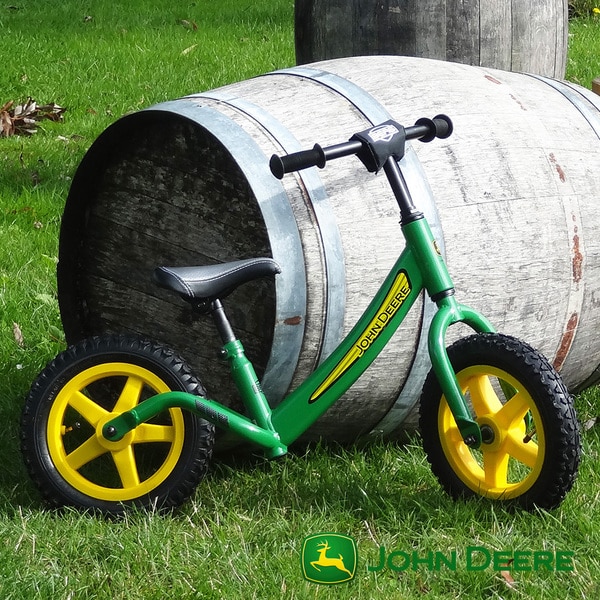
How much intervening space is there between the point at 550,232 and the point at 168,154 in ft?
3.81

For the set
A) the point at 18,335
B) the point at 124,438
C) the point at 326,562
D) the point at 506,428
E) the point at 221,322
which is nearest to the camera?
the point at 326,562

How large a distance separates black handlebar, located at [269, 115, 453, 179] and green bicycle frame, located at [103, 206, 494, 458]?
19cm

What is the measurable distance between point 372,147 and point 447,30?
62.4 inches

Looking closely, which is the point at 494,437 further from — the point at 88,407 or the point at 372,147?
the point at 88,407

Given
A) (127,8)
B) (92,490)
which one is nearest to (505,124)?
(92,490)

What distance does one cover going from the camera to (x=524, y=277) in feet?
10.8

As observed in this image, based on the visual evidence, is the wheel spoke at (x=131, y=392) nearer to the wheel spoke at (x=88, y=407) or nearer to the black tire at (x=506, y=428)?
the wheel spoke at (x=88, y=407)

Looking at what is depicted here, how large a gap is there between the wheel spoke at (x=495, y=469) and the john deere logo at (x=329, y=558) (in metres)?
0.40

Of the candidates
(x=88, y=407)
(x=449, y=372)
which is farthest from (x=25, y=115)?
(x=449, y=372)

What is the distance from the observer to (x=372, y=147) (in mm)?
2910

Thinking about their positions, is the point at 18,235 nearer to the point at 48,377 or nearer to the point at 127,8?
the point at 48,377

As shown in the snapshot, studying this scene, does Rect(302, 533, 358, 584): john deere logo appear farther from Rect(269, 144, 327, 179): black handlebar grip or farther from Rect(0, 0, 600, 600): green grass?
Rect(269, 144, 327, 179): black handlebar grip

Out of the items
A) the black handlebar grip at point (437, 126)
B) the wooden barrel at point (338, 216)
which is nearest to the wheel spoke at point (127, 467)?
the wooden barrel at point (338, 216)

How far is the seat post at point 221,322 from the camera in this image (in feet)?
9.97
